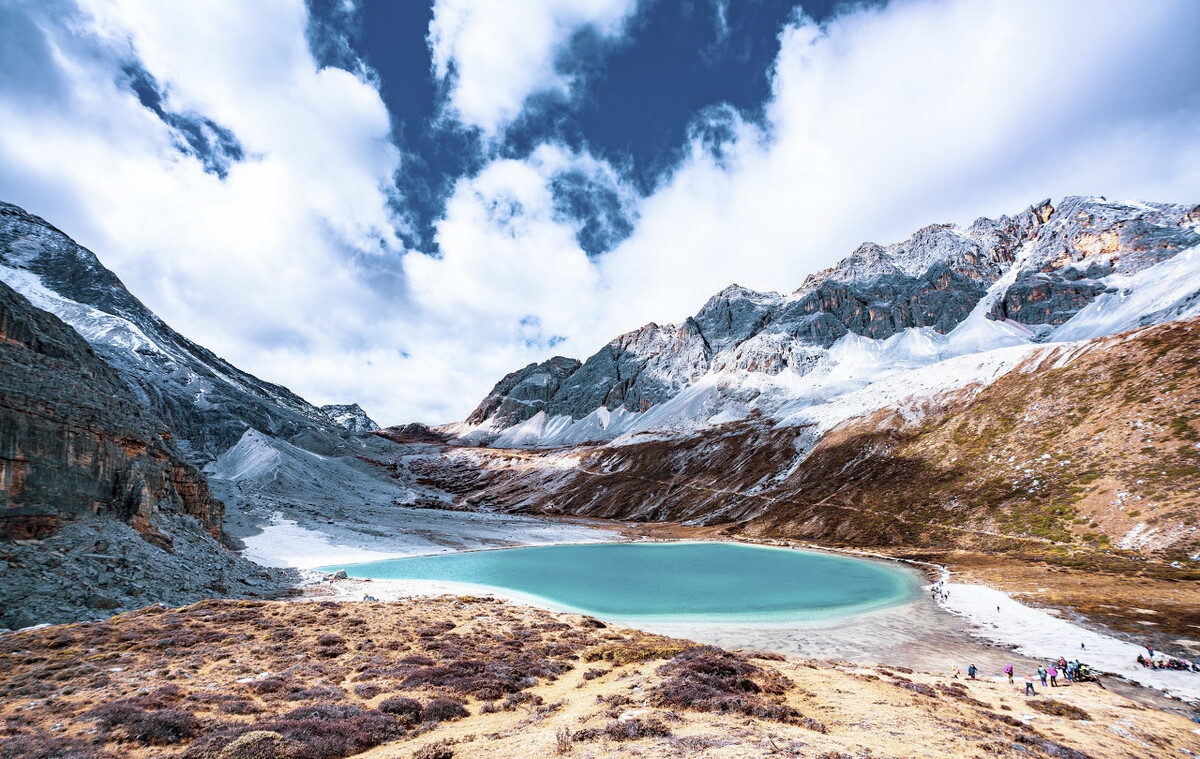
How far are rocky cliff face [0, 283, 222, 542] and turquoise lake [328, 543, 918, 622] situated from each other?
32.8 m

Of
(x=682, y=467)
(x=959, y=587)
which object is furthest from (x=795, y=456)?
(x=959, y=587)

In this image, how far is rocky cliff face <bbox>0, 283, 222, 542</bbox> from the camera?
29828 mm

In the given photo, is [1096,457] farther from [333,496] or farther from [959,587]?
Answer: [333,496]

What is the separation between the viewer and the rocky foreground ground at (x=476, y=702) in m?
13.4

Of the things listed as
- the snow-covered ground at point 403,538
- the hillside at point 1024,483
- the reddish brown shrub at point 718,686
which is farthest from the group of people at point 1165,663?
the snow-covered ground at point 403,538

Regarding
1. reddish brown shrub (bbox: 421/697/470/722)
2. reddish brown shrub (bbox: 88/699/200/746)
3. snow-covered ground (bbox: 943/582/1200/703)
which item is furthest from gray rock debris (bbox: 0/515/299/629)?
snow-covered ground (bbox: 943/582/1200/703)

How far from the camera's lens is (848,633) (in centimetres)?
3962

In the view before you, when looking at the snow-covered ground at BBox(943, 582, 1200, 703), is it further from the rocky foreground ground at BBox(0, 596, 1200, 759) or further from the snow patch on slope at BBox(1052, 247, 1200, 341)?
the snow patch on slope at BBox(1052, 247, 1200, 341)

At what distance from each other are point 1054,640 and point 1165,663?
6.31 m

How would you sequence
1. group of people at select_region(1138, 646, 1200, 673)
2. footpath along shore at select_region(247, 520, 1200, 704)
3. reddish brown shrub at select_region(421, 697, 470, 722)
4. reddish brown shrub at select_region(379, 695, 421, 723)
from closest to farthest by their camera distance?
1. reddish brown shrub at select_region(379, 695, 421, 723)
2. reddish brown shrub at select_region(421, 697, 470, 722)
3. group of people at select_region(1138, 646, 1200, 673)
4. footpath along shore at select_region(247, 520, 1200, 704)

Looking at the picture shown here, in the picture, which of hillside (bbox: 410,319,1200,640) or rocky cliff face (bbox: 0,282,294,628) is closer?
rocky cliff face (bbox: 0,282,294,628)

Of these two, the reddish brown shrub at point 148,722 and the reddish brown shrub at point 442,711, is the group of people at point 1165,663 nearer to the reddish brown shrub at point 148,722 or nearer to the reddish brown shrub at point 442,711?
the reddish brown shrub at point 442,711

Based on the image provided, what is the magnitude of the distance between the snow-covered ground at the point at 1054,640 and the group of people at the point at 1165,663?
43cm

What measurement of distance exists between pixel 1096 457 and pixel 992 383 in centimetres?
4793
